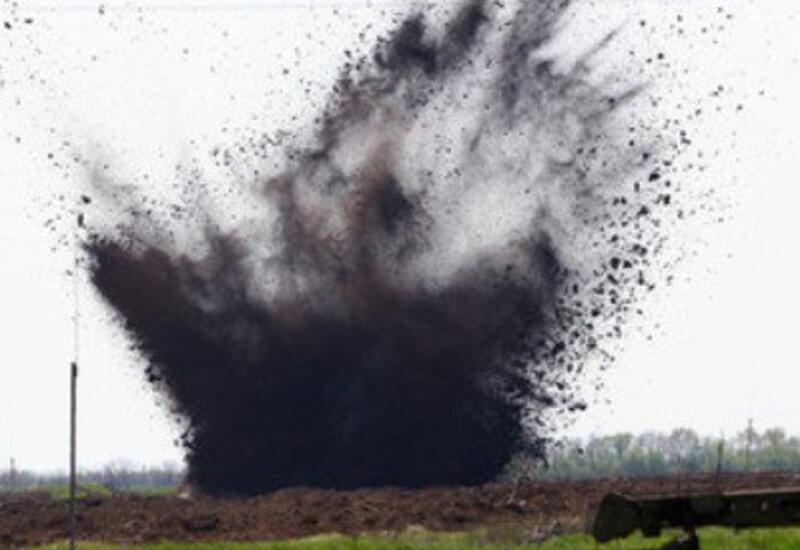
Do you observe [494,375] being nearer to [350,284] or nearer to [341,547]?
[350,284]

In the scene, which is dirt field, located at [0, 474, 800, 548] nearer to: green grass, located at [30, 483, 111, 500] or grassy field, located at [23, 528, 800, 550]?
grassy field, located at [23, 528, 800, 550]

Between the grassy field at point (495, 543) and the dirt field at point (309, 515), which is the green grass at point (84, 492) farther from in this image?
the grassy field at point (495, 543)

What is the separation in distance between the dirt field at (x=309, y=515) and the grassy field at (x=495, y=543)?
2.64m

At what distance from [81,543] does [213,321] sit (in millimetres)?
25807

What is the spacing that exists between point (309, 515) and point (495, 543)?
37.4 feet

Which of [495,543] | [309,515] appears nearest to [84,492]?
[309,515]

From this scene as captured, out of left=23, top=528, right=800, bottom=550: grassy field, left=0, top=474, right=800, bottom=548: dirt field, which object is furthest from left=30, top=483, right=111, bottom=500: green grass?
left=23, top=528, right=800, bottom=550: grassy field

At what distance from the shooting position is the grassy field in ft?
96.6

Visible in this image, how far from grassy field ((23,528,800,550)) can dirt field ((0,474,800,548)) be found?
8.67ft

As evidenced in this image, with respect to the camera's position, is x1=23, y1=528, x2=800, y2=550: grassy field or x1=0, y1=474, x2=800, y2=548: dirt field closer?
x1=23, y1=528, x2=800, y2=550: grassy field

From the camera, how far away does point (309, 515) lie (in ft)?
158

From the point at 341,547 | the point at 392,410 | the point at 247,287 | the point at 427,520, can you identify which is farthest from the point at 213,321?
the point at 341,547

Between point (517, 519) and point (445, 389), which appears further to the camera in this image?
point (445, 389)

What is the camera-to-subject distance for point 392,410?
2670 inches
